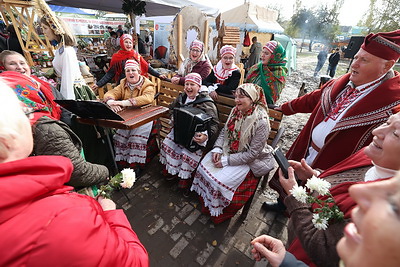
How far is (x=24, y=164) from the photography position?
2.18 feet

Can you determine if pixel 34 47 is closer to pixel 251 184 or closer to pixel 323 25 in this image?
pixel 251 184

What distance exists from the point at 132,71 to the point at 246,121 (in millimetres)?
1992

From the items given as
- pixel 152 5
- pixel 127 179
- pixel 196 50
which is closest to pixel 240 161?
pixel 127 179

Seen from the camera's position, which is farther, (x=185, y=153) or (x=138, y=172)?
(x=138, y=172)

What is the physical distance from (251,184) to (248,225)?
24.8 inches

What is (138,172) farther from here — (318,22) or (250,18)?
(318,22)

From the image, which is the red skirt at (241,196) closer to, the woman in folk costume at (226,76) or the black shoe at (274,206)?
the black shoe at (274,206)

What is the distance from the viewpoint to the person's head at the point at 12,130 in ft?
2.24

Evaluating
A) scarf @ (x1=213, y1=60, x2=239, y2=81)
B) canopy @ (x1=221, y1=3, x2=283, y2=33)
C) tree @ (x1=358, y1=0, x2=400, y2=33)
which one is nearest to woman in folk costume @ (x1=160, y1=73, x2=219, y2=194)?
scarf @ (x1=213, y1=60, x2=239, y2=81)

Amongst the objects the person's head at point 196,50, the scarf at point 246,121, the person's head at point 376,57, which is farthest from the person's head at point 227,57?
the person's head at point 376,57

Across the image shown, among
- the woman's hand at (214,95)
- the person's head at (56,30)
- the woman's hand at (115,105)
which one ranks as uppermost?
the person's head at (56,30)

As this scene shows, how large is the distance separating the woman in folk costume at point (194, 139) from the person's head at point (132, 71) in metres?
0.78

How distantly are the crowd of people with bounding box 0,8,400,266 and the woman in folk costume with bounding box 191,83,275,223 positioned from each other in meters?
0.01

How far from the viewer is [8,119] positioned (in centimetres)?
69
